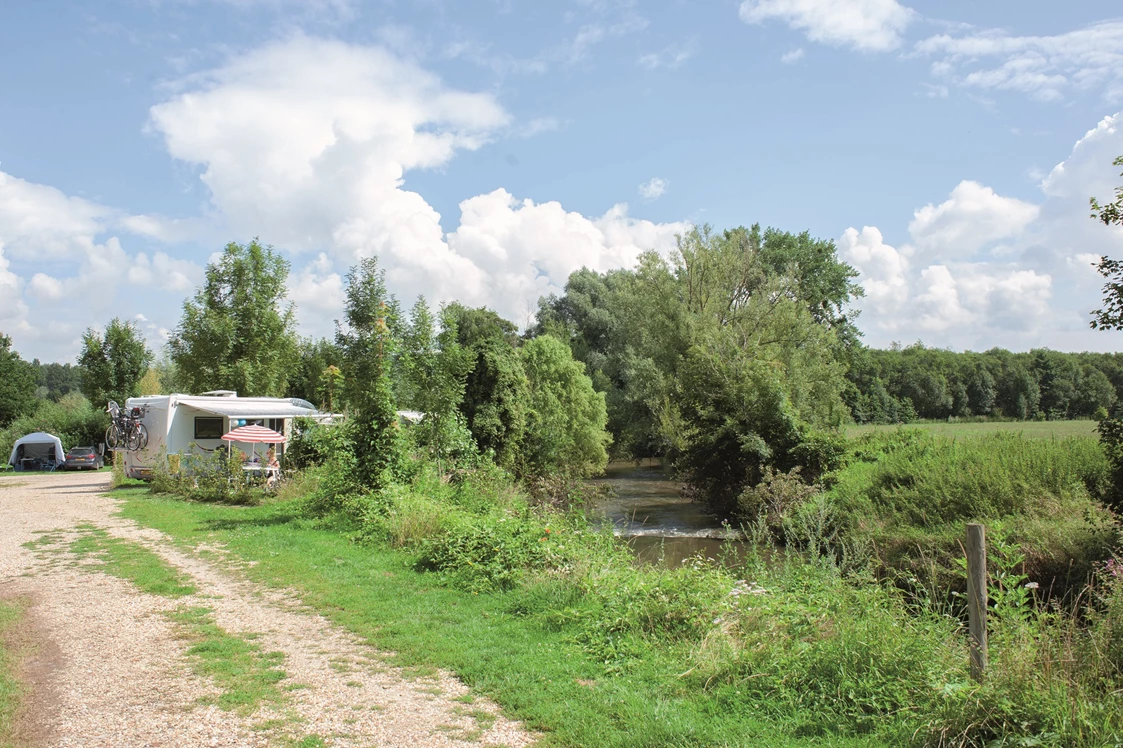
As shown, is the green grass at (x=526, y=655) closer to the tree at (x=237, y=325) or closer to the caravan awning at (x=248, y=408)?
the caravan awning at (x=248, y=408)

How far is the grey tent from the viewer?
3234cm

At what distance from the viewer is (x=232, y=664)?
5367 millimetres

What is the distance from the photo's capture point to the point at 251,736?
4098 millimetres

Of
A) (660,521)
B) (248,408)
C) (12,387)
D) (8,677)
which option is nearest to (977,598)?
(8,677)

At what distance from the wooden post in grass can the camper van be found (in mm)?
18849

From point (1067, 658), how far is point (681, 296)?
25.1 metres

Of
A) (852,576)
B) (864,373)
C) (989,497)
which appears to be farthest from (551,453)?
(864,373)

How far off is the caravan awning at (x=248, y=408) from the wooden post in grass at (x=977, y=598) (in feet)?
59.7

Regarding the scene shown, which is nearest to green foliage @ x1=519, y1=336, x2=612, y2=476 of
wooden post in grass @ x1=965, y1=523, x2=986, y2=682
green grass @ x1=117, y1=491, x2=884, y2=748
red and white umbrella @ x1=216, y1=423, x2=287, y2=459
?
red and white umbrella @ x1=216, y1=423, x2=287, y2=459

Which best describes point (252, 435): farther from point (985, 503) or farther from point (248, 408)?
point (985, 503)

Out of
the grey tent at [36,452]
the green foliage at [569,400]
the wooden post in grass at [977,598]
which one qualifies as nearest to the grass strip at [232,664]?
the wooden post in grass at [977,598]

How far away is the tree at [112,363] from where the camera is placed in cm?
3147

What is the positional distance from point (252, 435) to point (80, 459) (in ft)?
61.7

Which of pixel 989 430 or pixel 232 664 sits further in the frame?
pixel 989 430
